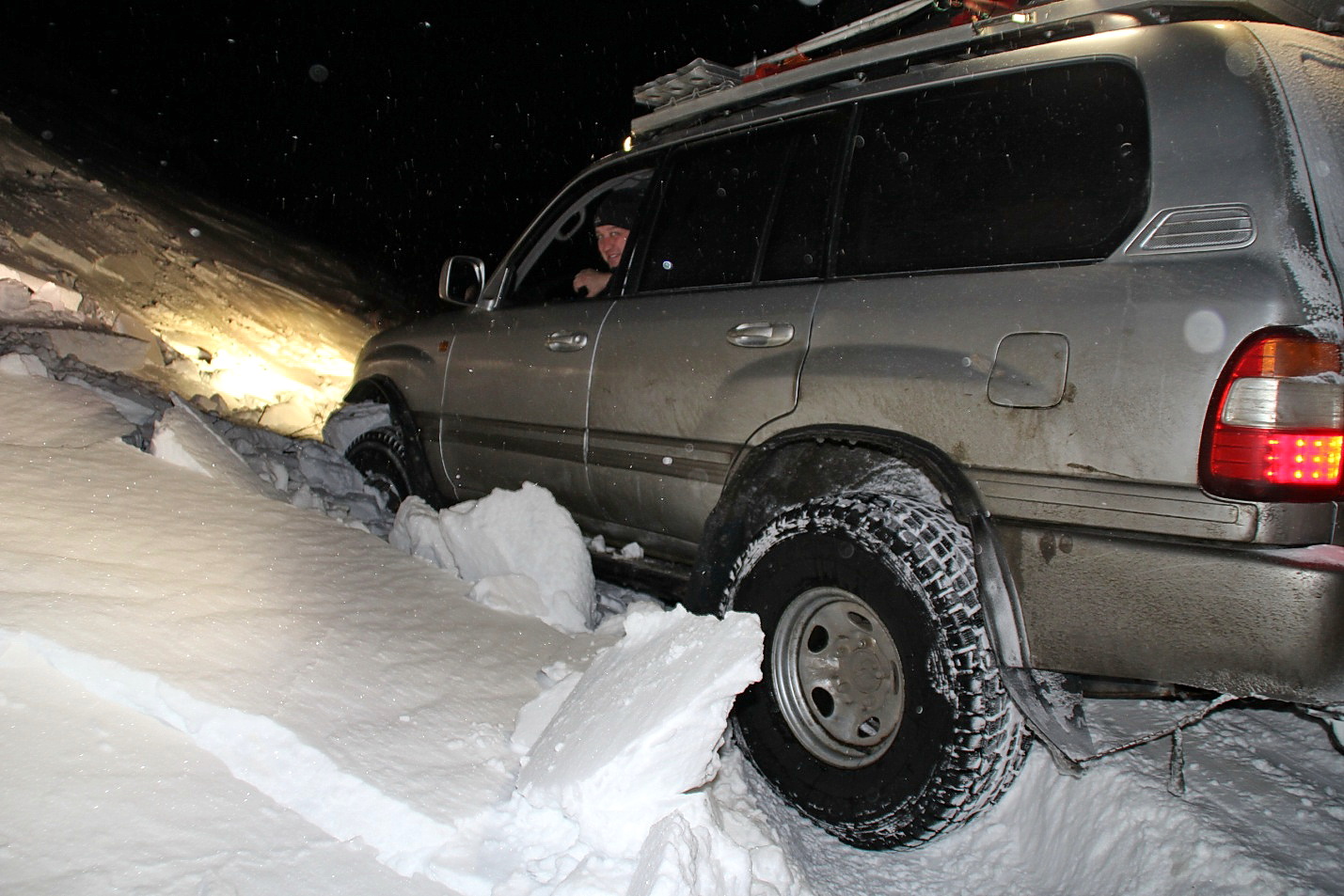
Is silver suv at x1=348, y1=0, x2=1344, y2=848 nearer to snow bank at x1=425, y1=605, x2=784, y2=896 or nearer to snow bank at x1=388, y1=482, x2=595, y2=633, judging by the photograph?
snow bank at x1=388, y1=482, x2=595, y2=633

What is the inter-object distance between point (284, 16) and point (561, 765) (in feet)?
73.1

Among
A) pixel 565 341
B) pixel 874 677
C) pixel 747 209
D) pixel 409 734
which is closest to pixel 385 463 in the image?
pixel 565 341

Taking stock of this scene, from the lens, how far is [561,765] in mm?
1988

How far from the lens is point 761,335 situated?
9.23ft

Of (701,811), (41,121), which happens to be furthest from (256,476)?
(41,121)

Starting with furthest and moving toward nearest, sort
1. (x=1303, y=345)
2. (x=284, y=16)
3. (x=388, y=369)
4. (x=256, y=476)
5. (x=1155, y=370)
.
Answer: (x=284, y=16) < (x=388, y=369) < (x=256, y=476) < (x=1155, y=370) < (x=1303, y=345)

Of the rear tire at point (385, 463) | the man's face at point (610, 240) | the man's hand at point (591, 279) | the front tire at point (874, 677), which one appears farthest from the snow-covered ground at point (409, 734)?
the man's face at point (610, 240)

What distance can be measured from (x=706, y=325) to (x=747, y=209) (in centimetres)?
47

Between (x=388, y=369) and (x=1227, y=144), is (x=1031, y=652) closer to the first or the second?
(x=1227, y=144)

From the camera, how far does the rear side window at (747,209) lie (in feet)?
9.53

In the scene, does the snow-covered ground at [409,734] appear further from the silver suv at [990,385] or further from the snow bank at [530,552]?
the silver suv at [990,385]

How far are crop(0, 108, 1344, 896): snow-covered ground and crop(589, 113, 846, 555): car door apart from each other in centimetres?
38

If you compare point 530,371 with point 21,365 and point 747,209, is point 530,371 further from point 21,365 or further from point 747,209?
point 21,365

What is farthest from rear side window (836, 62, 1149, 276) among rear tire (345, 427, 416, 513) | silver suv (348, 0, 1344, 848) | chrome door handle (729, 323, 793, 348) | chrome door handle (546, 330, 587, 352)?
rear tire (345, 427, 416, 513)
